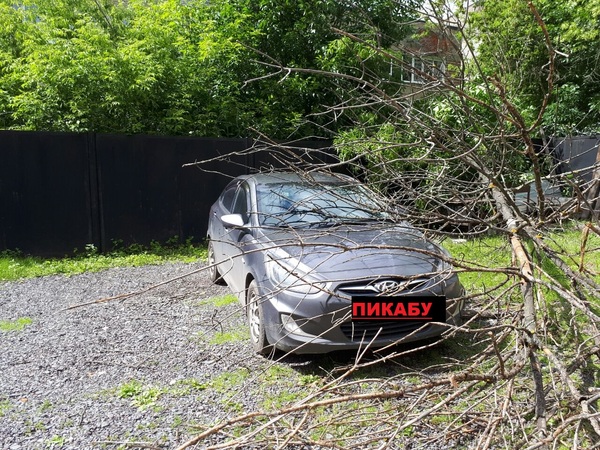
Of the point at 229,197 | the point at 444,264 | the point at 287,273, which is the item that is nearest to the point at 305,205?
the point at 287,273

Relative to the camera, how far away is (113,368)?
362cm

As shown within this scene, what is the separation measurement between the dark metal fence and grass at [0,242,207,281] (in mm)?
125

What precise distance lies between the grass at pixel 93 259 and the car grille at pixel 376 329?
4.31 meters

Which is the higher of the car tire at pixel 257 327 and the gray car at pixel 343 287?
the gray car at pixel 343 287

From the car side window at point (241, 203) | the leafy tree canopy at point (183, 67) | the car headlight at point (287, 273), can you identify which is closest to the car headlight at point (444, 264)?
the car headlight at point (287, 273)

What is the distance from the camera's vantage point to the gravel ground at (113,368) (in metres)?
2.84

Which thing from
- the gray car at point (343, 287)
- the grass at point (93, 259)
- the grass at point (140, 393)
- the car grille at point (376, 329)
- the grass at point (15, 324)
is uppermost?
the gray car at point (343, 287)

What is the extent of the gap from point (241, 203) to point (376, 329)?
225 centimetres

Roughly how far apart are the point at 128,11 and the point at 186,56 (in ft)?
14.8

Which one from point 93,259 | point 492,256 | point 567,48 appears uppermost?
point 567,48

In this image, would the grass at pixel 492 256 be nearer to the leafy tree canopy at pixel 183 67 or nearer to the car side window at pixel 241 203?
the car side window at pixel 241 203

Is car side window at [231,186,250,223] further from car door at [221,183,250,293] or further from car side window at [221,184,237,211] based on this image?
car side window at [221,184,237,211]

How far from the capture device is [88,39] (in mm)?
7812

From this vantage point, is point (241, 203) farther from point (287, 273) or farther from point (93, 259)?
point (93, 259)
